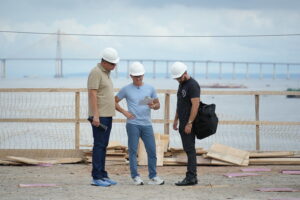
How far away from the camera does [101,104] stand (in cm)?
875

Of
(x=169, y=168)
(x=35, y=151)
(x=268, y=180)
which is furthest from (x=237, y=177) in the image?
(x=35, y=151)

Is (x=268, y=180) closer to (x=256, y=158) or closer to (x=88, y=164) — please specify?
(x=256, y=158)

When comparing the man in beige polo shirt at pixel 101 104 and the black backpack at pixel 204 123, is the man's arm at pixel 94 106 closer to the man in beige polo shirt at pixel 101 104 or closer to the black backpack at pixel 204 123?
the man in beige polo shirt at pixel 101 104

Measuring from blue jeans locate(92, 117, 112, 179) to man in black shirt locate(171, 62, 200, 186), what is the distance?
3.05 ft

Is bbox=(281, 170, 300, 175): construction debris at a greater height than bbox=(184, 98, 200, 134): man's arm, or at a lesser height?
lesser

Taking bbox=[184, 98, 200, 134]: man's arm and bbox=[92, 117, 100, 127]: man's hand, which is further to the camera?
bbox=[184, 98, 200, 134]: man's arm

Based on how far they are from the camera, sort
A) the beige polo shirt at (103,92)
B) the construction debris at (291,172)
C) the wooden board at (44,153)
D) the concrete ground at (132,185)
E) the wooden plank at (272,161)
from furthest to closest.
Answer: the wooden board at (44,153) → the wooden plank at (272,161) → the construction debris at (291,172) → the beige polo shirt at (103,92) → the concrete ground at (132,185)

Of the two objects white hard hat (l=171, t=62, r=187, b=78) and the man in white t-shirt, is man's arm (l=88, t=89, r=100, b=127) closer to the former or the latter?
the man in white t-shirt

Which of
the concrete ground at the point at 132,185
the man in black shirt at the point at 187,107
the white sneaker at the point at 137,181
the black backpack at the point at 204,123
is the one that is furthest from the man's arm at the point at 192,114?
the white sneaker at the point at 137,181

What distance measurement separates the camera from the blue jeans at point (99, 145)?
875cm

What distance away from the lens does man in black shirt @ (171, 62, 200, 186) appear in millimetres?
8766

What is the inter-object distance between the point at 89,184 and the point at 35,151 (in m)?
2.79

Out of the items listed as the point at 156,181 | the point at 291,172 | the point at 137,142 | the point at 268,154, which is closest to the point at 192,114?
the point at 137,142

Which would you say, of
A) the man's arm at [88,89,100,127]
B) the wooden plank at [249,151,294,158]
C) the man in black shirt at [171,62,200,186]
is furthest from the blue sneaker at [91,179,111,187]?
the wooden plank at [249,151,294,158]
